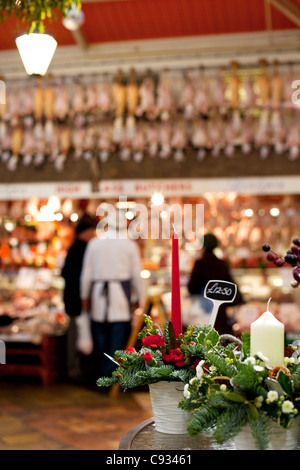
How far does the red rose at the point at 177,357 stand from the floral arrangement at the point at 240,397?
11 cm

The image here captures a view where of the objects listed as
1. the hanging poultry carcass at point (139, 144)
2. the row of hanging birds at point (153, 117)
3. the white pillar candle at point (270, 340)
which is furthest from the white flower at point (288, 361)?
the hanging poultry carcass at point (139, 144)

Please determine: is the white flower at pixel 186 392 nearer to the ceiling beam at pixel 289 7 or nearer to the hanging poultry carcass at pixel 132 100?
the ceiling beam at pixel 289 7

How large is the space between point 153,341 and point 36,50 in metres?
2.91

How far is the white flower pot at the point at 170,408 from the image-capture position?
1.96 meters

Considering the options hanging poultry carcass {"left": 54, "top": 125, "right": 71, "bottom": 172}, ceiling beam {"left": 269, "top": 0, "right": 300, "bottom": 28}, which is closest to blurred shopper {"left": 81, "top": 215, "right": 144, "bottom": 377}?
hanging poultry carcass {"left": 54, "top": 125, "right": 71, "bottom": 172}

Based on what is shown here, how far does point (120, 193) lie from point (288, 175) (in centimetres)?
188

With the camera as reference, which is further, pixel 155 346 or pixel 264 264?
pixel 264 264

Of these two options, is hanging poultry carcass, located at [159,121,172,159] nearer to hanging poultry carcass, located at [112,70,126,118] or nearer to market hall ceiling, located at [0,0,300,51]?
hanging poultry carcass, located at [112,70,126,118]

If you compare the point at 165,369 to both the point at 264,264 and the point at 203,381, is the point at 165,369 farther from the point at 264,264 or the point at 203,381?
the point at 264,264

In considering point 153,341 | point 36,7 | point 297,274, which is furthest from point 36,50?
point 297,274

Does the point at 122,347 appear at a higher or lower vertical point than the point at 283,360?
lower

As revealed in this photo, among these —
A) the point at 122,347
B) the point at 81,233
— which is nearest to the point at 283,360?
the point at 122,347

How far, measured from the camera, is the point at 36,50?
4375 millimetres

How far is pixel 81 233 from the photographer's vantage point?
6809 millimetres
